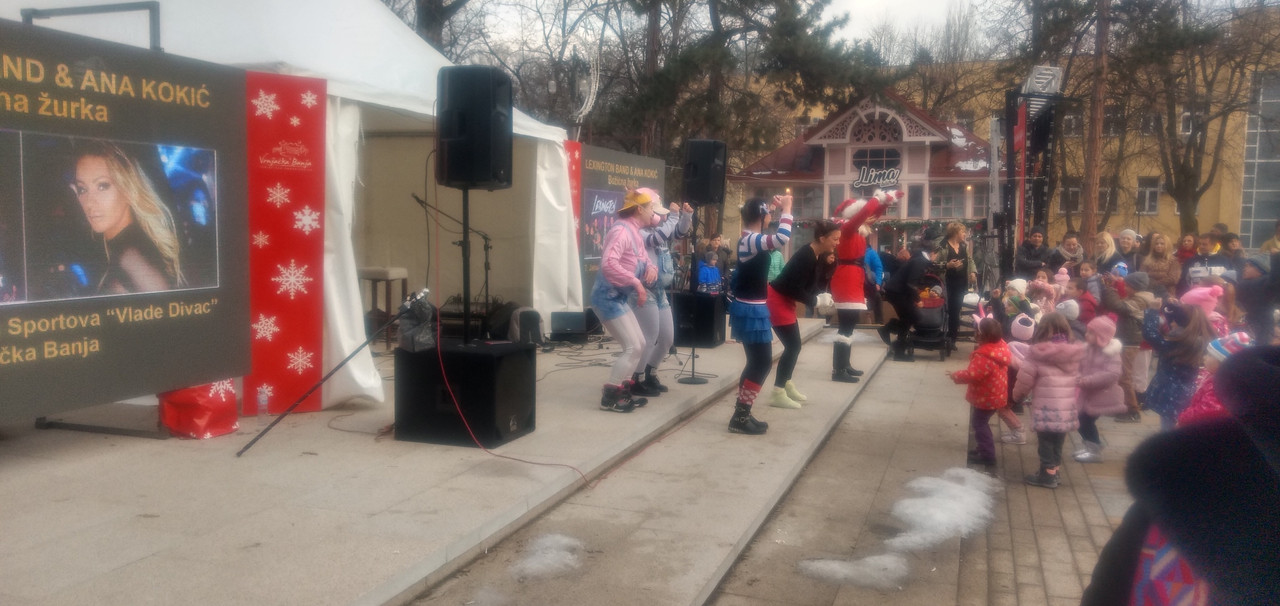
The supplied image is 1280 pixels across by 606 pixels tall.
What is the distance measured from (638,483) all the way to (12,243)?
3654 millimetres

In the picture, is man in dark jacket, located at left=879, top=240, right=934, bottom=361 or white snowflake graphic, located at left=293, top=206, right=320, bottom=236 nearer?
white snowflake graphic, located at left=293, top=206, right=320, bottom=236

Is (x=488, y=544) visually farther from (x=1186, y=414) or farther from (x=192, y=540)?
(x=1186, y=414)

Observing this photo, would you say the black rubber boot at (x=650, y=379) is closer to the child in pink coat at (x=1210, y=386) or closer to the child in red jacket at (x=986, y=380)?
the child in red jacket at (x=986, y=380)

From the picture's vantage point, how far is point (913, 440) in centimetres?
744

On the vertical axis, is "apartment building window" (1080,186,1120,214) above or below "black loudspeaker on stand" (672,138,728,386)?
above

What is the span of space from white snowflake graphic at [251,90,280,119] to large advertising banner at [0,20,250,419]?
0.21 m

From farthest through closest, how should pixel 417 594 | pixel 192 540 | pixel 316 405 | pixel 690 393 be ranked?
pixel 690 393
pixel 316 405
pixel 192 540
pixel 417 594

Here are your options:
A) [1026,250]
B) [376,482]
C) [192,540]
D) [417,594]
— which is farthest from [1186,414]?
[1026,250]

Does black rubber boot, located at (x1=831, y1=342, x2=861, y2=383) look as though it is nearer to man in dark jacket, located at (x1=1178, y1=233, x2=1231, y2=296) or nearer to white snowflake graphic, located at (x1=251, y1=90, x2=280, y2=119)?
man in dark jacket, located at (x1=1178, y1=233, x2=1231, y2=296)

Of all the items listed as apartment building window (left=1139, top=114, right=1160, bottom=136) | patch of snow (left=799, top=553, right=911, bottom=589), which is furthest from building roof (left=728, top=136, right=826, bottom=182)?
patch of snow (left=799, top=553, right=911, bottom=589)

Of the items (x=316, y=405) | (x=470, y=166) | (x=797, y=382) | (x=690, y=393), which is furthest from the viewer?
(x=797, y=382)

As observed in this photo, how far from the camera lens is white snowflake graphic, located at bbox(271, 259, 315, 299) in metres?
6.93

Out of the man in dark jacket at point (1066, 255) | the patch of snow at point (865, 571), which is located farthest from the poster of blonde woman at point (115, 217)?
the man in dark jacket at point (1066, 255)

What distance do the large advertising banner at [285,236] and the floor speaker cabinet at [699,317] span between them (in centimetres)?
515
